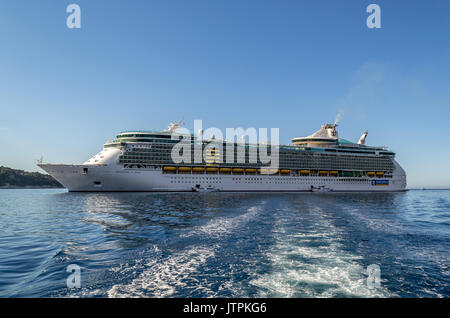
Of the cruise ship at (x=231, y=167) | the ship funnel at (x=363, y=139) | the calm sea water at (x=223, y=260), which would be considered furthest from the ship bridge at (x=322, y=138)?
the calm sea water at (x=223, y=260)

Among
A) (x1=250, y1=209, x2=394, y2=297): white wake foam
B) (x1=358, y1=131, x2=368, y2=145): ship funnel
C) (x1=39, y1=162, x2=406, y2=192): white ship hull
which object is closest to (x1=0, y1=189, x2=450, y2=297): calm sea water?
(x1=250, y1=209, x2=394, y2=297): white wake foam

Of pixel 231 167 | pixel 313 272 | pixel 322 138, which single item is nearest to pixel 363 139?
pixel 322 138

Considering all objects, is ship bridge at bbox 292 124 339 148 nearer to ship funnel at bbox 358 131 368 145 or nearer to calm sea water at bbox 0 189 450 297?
ship funnel at bbox 358 131 368 145

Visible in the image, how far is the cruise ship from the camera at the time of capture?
212 feet

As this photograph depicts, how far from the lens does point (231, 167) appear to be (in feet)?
261

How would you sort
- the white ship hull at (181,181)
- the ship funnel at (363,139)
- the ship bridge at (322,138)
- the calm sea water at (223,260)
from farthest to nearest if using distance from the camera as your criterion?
the ship funnel at (363,139), the ship bridge at (322,138), the white ship hull at (181,181), the calm sea water at (223,260)

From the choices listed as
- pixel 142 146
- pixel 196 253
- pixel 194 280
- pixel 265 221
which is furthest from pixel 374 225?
pixel 142 146

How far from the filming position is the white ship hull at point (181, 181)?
62125mm

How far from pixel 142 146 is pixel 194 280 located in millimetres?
68566

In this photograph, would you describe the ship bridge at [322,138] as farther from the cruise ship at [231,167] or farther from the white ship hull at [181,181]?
the white ship hull at [181,181]

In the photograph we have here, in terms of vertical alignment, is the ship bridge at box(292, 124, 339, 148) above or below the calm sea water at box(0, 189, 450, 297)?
above

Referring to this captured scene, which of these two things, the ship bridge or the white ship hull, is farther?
the ship bridge

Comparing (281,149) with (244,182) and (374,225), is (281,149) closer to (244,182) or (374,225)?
(244,182)
